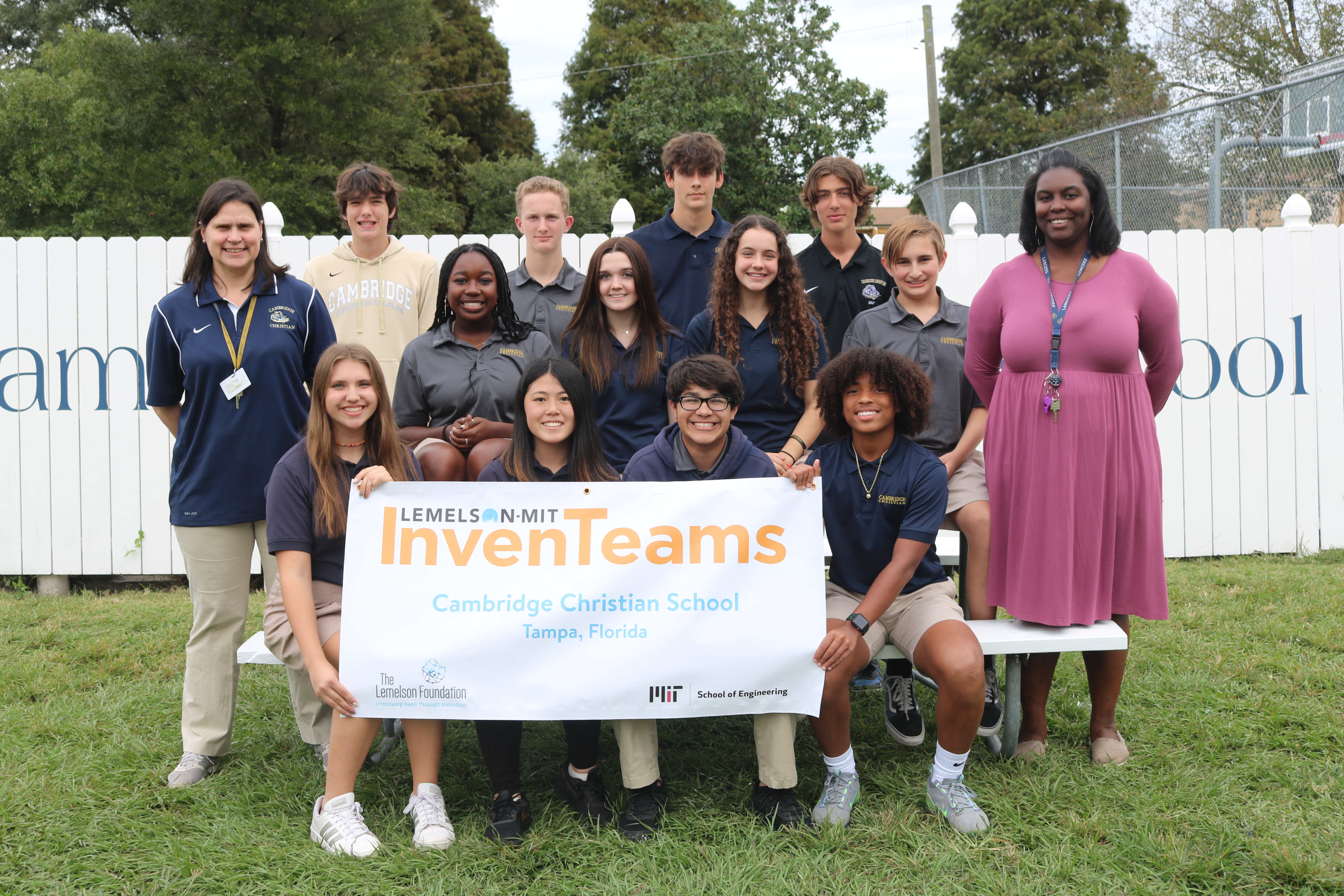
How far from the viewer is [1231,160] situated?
1099 centimetres

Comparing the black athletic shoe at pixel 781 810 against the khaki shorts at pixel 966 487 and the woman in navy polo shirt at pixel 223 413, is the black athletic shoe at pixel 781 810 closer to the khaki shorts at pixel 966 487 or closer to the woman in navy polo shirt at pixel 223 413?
the khaki shorts at pixel 966 487

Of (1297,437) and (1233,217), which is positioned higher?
(1233,217)

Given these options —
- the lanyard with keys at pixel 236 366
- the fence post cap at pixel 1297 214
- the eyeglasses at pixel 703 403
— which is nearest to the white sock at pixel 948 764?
the eyeglasses at pixel 703 403

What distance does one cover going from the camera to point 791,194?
86.2 feet

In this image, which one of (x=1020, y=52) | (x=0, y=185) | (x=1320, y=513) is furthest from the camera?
(x=1020, y=52)

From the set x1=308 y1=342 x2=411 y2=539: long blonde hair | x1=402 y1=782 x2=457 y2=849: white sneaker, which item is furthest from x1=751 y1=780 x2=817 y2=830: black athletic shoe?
x1=308 y1=342 x2=411 y2=539: long blonde hair

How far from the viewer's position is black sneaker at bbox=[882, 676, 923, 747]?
4.09 m

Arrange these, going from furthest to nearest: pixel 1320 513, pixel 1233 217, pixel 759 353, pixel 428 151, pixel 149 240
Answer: pixel 428 151
pixel 1233 217
pixel 1320 513
pixel 149 240
pixel 759 353

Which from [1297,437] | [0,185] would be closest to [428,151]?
[0,185]

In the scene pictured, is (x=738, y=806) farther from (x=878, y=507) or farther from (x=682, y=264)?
(x=682, y=264)

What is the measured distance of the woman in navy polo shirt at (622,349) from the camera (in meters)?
4.05

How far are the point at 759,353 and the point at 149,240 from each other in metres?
4.96

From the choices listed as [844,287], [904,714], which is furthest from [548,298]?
[904,714]

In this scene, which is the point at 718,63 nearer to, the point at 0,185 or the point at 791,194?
the point at 791,194
